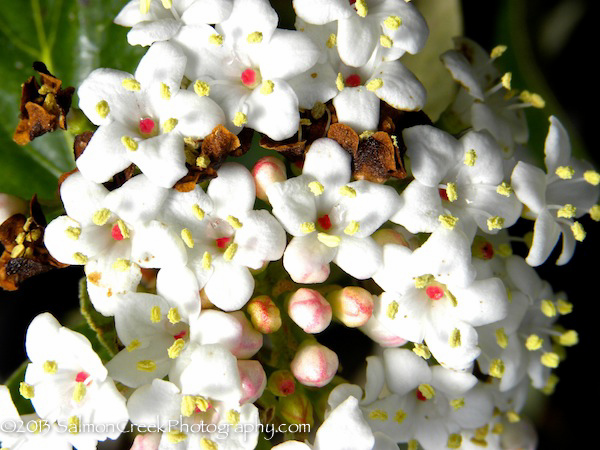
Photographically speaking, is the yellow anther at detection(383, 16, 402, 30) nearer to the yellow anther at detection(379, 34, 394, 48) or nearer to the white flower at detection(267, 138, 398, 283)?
the yellow anther at detection(379, 34, 394, 48)

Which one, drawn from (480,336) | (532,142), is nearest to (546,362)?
(480,336)

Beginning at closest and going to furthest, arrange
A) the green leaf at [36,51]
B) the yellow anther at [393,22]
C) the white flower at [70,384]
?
the white flower at [70,384] → the yellow anther at [393,22] → the green leaf at [36,51]

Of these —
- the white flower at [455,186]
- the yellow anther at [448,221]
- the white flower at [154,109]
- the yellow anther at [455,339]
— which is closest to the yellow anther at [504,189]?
the white flower at [455,186]

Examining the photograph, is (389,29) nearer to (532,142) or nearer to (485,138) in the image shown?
(485,138)

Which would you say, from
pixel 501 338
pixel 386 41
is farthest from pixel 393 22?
pixel 501 338

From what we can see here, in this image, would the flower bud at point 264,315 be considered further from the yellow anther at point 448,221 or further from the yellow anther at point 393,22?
the yellow anther at point 393,22

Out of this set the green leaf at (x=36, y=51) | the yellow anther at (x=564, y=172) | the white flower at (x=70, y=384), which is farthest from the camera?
the green leaf at (x=36, y=51)

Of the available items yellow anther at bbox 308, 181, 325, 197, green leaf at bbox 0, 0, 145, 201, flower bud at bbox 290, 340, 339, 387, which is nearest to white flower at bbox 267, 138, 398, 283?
yellow anther at bbox 308, 181, 325, 197
